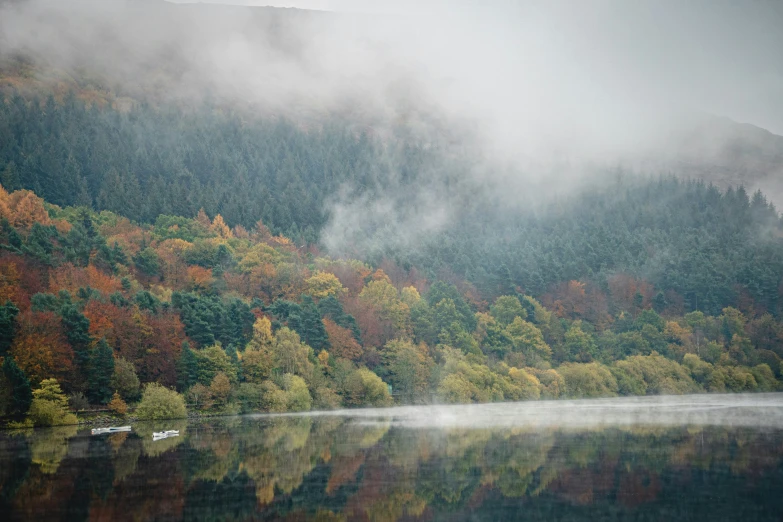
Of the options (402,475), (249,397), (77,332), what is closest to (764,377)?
(249,397)

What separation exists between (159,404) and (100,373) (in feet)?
26.5

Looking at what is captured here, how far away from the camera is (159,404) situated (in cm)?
9831

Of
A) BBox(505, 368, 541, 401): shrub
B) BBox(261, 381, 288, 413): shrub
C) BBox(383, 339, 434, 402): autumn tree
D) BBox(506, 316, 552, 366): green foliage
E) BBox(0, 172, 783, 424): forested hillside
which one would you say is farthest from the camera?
BBox(506, 316, 552, 366): green foliage

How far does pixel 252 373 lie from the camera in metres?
118

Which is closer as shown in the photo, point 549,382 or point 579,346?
point 549,382

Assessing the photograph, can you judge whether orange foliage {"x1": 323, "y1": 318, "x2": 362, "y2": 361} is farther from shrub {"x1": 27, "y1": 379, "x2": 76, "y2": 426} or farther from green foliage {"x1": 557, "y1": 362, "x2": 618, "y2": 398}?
shrub {"x1": 27, "y1": 379, "x2": 76, "y2": 426}

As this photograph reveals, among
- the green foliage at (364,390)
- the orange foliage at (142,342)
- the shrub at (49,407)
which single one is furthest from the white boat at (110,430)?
the green foliage at (364,390)

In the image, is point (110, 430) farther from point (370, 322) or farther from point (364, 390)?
point (370, 322)

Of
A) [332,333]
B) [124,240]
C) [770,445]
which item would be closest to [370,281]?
[332,333]

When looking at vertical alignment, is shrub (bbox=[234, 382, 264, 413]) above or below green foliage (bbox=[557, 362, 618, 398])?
above

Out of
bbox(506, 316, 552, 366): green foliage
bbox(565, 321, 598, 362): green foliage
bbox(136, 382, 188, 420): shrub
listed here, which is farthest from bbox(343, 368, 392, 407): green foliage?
bbox(565, 321, 598, 362): green foliage

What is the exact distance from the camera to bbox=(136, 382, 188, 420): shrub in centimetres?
9769

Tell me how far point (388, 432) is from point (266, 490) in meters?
34.3

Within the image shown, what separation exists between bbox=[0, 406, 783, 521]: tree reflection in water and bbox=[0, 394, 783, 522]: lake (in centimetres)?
13
